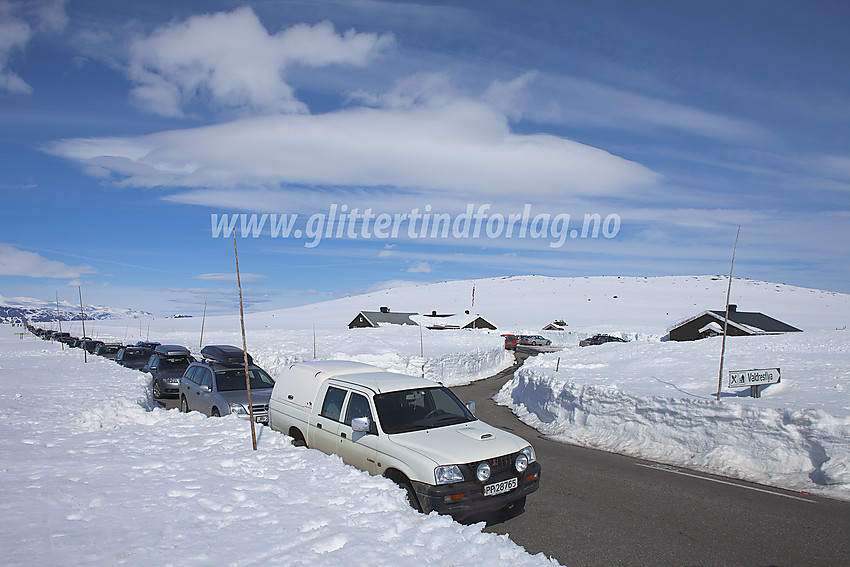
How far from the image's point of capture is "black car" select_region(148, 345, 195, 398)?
1853cm

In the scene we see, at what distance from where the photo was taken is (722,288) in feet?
375

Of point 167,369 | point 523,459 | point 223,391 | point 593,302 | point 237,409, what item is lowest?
point 593,302

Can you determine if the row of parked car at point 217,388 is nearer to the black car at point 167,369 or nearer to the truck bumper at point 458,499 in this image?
the black car at point 167,369

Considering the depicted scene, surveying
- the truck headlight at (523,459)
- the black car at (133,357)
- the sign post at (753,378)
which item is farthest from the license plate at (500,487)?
the black car at (133,357)

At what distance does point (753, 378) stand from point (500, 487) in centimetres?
795

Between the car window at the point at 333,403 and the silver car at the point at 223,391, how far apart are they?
160 inches

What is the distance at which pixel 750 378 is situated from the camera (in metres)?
11.1

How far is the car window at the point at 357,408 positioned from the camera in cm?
744

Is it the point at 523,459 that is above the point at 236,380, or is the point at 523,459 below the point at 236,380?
above

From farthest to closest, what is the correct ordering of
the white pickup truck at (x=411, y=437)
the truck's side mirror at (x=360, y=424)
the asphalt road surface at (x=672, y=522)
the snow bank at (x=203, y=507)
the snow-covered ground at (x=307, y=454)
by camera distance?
the truck's side mirror at (x=360, y=424)
the white pickup truck at (x=411, y=437)
the asphalt road surface at (x=672, y=522)
the snow-covered ground at (x=307, y=454)
the snow bank at (x=203, y=507)

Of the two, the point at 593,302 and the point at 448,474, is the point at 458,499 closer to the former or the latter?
the point at 448,474

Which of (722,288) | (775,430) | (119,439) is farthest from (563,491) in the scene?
(722,288)

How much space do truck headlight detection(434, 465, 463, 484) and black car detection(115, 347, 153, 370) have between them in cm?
2328

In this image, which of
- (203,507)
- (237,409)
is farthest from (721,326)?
(203,507)
